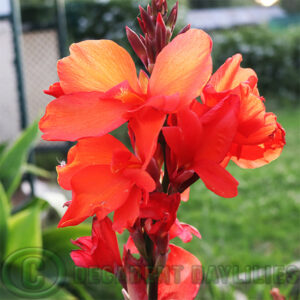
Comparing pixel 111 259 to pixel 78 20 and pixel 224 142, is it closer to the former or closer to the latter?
pixel 224 142

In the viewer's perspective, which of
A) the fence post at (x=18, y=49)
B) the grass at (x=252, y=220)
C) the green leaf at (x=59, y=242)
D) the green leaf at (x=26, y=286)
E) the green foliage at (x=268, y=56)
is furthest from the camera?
the green foliage at (x=268, y=56)

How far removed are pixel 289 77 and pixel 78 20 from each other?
327 cm

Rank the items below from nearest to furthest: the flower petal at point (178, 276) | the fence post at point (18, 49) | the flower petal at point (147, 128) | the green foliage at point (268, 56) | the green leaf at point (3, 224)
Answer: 1. the flower petal at point (147, 128)
2. the flower petal at point (178, 276)
3. the green leaf at point (3, 224)
4. the fence post at point (18, 49)
5. the green foliage at point (268, 56)

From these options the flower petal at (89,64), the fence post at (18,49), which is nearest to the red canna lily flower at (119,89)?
the flower petal at (89,64)

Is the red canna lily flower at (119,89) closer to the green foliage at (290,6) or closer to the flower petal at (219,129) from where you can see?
the flower petal at (219,129)

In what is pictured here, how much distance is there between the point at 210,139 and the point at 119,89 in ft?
0.29

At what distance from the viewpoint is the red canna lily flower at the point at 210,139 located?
37cm

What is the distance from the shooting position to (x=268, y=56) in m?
6.46

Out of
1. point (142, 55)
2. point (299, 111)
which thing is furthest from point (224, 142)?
point (299, 111)

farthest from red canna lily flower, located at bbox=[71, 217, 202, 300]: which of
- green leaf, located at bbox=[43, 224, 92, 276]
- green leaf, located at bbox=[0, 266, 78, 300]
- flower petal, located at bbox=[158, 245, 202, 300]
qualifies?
green leaf, located at bbox=[43, 224, 92, 276]

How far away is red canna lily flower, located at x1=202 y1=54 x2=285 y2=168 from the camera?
40cm

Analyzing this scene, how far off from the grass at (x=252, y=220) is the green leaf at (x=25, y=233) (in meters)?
0.62

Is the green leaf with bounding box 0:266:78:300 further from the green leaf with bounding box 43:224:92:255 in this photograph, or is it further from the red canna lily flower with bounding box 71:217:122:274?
the red canna lily flower with bounding box 71:217:122:274

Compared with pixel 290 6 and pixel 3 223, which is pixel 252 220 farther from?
pixel 290 6
